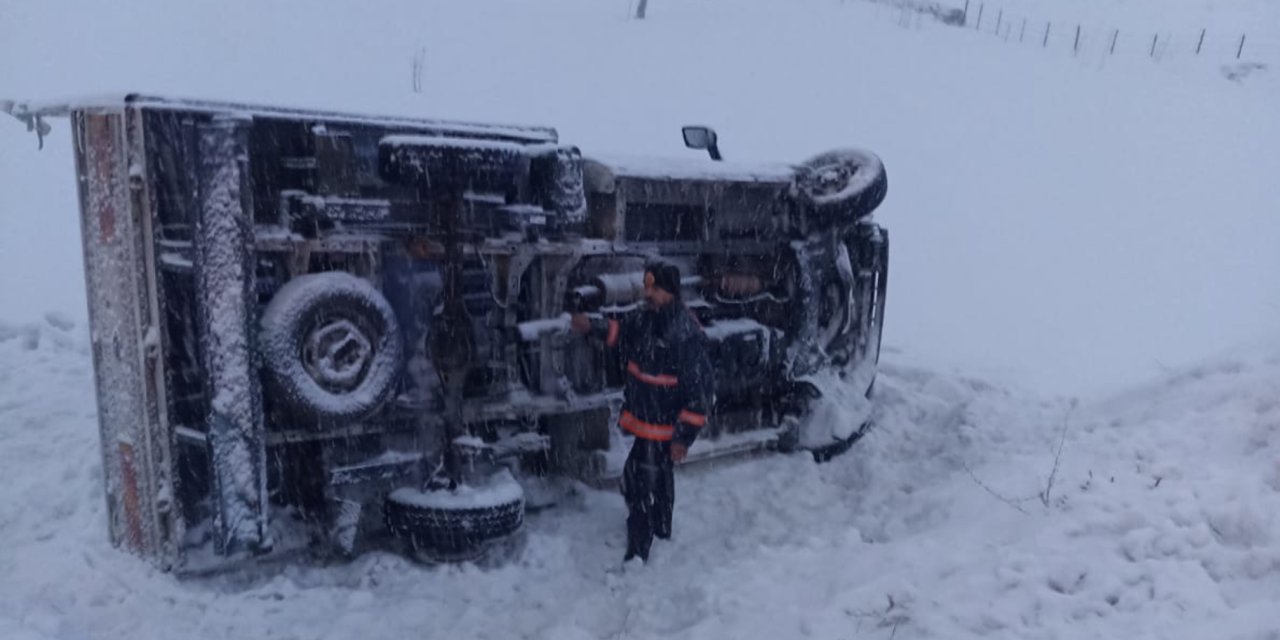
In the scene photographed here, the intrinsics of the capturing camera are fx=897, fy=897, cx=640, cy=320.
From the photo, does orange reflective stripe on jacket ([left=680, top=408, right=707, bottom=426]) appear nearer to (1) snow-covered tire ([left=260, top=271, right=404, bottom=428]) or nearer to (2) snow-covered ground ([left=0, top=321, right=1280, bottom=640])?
(2) snow-covered ground ([left=0, top=321, right=1280, bottom=640])

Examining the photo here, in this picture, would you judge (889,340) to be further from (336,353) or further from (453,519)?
(336,353)

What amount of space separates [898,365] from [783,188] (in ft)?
9.22

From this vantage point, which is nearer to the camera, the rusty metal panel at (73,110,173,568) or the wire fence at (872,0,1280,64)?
the rusty metal panel at (73,110,173,568)

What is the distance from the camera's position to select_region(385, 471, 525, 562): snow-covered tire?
162 inches

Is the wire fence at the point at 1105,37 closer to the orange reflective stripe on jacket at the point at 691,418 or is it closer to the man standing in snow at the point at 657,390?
the man standing in snow at the point at 657,390

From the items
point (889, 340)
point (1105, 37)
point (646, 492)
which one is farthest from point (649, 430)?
point (1105, 37)

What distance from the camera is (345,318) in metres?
3.97

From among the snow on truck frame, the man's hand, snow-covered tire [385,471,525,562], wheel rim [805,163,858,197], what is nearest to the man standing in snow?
the man's hand

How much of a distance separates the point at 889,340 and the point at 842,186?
371cm

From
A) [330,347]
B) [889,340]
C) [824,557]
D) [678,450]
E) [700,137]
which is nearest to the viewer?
[330,347]

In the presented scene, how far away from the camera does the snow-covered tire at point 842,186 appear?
6000 millimetres

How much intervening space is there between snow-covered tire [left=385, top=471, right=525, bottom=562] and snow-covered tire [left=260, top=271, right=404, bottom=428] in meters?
0.51

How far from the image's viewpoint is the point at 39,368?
20.2 ft

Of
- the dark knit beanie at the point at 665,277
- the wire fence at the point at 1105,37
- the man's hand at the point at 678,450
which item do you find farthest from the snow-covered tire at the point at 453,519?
the wire fence at the point at 1105,37
